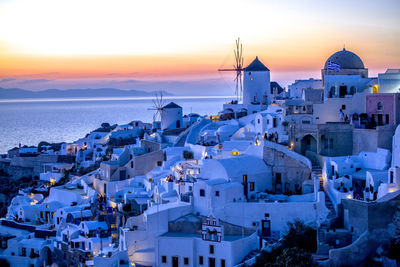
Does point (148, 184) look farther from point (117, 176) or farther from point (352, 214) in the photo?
point (352, 214)

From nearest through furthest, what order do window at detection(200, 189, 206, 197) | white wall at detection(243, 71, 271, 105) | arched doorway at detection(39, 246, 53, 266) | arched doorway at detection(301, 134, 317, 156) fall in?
window at detection(200, 189, 206, 197) → arched doorway at detection(301, 134, 317, 156) → arched doorway at detection(39, 246, 53, 266) → white wall at detection(243, 71, 271, 105)

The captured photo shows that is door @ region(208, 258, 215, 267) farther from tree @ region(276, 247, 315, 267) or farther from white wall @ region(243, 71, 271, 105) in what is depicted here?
white wall @ region(243, 71, 271, 105)

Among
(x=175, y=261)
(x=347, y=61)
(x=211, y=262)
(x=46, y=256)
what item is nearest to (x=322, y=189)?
(x=211, y=262)

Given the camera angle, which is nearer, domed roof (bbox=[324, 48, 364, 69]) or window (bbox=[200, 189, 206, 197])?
window (bbox=[200, 189, 206, 197])

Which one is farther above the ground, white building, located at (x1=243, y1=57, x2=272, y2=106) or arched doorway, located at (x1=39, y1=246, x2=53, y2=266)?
white building, located at (x1=243, y1=57, x2=272, y2=106)

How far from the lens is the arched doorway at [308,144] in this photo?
26347mm

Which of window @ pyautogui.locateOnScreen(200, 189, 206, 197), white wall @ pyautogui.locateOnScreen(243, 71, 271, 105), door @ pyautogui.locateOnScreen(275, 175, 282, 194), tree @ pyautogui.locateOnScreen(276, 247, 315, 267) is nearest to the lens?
tree @ pyautogui.locateOnScreen(276, 247, 315, 267)

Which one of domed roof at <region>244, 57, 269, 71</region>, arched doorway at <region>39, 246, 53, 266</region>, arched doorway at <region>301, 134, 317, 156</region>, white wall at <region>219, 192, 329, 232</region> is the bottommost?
arched doorway at <region>39, 246, 53, 266</region>

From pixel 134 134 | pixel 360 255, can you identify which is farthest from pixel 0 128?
pixel 360 255

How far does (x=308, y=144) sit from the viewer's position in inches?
1048

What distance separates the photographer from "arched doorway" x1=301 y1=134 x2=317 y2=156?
26.3 metres

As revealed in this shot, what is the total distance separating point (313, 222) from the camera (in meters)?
21.3

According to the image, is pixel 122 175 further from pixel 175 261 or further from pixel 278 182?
pixel 175 261

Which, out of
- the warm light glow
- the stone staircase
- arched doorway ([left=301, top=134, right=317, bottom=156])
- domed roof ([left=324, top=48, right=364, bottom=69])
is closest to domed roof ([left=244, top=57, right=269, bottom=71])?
domed roof ([left=324, top=48, right=364, bottom=69])
